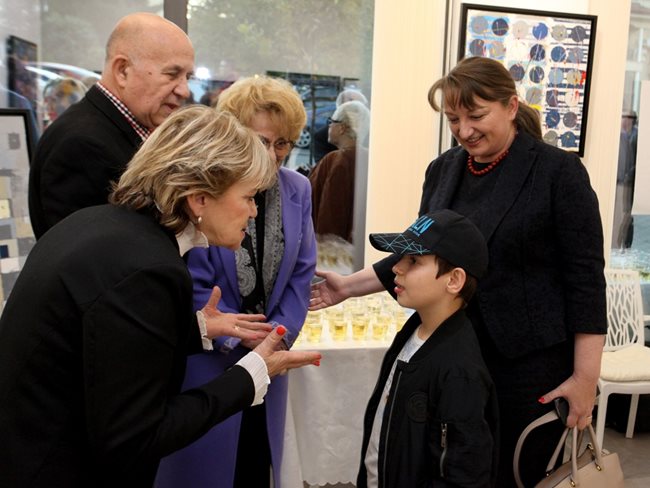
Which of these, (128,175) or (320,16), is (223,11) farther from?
(128,175)

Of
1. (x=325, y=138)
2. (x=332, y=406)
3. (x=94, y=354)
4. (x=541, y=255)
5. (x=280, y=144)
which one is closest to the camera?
(x=94, y=354)

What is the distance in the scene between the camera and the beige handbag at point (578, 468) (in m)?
1.62

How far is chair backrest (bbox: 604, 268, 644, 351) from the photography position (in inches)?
155

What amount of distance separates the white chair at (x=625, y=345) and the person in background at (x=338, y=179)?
66.1 inches

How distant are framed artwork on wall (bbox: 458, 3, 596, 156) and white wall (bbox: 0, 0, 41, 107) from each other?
2.36 metres

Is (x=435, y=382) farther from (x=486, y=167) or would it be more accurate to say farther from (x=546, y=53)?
(x=546, y=53)

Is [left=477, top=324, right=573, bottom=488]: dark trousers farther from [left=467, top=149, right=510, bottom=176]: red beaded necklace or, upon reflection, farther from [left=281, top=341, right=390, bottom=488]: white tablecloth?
[left=281, top=341, right=390, bottom=488]: white tablecloth

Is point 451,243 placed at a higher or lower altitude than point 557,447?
higher

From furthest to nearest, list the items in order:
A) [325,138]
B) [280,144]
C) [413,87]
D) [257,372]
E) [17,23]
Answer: [325,138]
[413,87]
[17,23]
[280,144]
[257,372]

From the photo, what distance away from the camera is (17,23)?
3385 millimetres

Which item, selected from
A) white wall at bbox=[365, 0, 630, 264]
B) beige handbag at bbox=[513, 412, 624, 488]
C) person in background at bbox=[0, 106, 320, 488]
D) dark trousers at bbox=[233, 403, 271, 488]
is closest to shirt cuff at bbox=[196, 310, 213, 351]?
person in background at bbox=[0, 106, 320, 488]

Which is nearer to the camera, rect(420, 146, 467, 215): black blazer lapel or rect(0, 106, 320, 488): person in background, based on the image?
rect(0, 106, 320, 488): person in background

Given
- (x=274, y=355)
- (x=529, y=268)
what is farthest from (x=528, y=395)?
(x=274, y=355)

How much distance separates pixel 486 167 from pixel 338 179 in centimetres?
216
